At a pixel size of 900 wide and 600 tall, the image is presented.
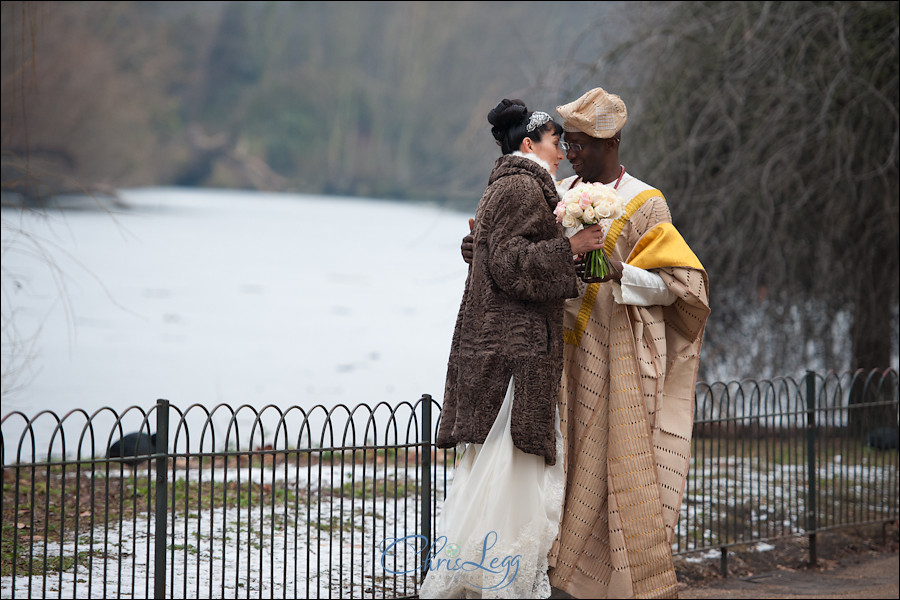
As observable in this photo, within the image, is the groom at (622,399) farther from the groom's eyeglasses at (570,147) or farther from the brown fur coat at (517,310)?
the brown fur coat at (517,310)

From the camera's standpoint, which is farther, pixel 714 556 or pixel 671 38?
pixel 671 38

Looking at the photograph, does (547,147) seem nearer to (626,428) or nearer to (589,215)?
(589,215)

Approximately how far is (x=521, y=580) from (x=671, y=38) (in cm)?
558

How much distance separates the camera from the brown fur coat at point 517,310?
2834mm

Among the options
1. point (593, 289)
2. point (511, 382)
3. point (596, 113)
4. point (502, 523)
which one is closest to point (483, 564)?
point (502, 523)

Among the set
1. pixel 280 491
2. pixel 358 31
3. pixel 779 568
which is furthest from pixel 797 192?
pixel 280 491

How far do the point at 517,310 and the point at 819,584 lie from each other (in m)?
3.00

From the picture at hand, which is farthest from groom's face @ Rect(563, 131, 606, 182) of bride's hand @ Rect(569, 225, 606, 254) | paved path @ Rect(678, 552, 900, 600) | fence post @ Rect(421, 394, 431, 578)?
paved path @ Rect(678, 552, 900, 600)

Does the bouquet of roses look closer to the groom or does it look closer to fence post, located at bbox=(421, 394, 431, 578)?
the groom

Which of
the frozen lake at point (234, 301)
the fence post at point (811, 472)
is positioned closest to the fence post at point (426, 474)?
the fence post at point (811, 472)

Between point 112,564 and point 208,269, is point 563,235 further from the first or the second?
point 208,269

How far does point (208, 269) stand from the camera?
24.5ft

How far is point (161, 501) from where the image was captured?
3441 millimetres

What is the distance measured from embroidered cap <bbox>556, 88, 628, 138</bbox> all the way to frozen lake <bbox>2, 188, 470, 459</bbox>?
4.50m
